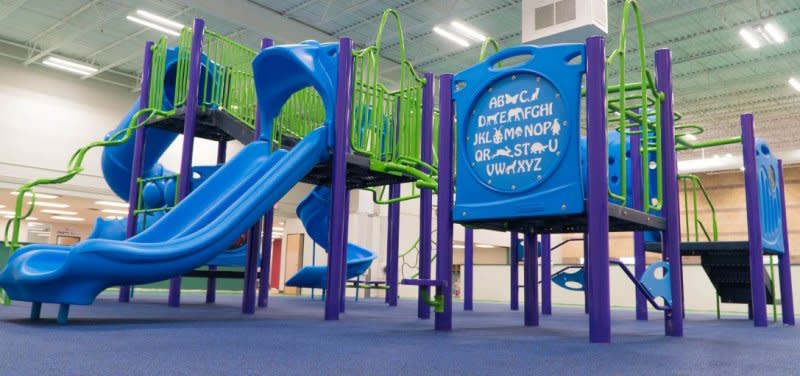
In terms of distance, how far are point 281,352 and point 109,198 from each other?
1543cm

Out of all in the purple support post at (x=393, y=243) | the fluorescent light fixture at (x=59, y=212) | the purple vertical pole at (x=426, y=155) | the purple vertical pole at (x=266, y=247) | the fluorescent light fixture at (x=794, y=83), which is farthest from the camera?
the fluorescent light fixture at (x=59, y=212)

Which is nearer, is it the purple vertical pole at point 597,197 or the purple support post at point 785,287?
the purple vertical pole at point 597,197

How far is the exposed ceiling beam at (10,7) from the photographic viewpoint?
40.5 ft

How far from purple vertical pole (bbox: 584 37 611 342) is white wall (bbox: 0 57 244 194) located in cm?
1483

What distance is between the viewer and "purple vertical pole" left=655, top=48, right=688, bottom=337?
382 cm

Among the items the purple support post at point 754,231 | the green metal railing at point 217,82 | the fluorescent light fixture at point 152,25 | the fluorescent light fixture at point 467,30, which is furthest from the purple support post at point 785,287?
the fluorescent light fixture at point 152,25

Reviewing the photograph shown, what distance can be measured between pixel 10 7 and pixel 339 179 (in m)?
11.1

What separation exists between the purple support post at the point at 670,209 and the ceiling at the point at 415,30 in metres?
8.09

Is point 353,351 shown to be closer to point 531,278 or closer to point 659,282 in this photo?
point 659,282

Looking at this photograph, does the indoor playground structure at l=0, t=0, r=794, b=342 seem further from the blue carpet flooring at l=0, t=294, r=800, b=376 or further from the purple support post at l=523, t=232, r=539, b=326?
the blue carpet flooring at l=0, t=294, r=800, b=376

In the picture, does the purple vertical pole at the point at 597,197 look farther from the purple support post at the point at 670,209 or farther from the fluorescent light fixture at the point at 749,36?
the fluorescent light fixture at the point at 749,36

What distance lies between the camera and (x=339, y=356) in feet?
7.98

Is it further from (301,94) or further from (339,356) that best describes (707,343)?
(301,94)

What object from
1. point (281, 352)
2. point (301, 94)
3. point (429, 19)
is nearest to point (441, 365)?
point (281, 352)
